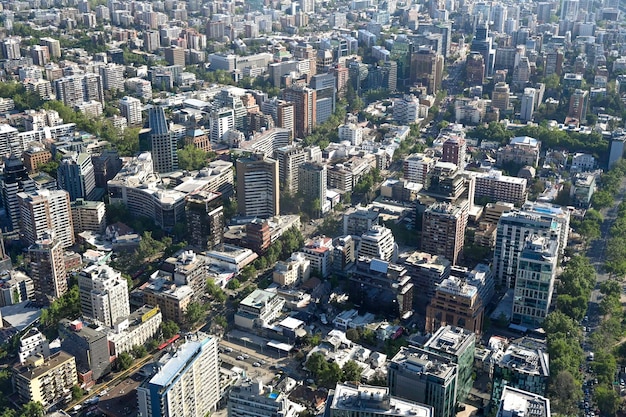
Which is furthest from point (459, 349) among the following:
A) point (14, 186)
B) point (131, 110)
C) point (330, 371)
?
point (131, 110)

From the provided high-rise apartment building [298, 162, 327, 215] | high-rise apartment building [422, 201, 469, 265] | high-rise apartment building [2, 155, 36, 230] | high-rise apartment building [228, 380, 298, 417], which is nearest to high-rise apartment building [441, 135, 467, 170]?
high-rise apartment building [298, 162, 327, 215]

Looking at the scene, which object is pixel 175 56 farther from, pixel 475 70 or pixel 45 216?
pixel 45 216

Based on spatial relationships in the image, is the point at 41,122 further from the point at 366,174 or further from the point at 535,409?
the point at 535,409

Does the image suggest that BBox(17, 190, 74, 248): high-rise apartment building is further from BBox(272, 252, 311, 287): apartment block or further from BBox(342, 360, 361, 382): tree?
BBox(342, 360, 361, 382): tree

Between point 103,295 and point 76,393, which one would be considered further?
point 103,295

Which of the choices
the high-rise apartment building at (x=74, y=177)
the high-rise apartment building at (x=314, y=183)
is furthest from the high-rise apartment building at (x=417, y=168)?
the high-rise apartment building at (x=74, y=177)

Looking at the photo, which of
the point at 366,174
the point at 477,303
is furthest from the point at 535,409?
the point at 366,174
